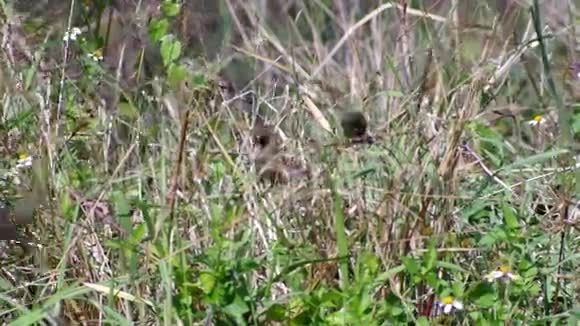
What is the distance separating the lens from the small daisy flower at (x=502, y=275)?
2131mm

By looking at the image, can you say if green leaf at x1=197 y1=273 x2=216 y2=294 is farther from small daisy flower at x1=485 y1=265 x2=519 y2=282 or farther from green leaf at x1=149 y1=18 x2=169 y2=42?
green leaf at x1=149 y1=18 x2=169 y2=42

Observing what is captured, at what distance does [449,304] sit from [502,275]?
4.3 inches

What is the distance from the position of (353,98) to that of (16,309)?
100 centimetres

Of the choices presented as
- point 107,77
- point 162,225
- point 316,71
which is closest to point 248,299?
point 162,225

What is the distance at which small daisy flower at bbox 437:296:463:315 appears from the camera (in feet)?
6.90

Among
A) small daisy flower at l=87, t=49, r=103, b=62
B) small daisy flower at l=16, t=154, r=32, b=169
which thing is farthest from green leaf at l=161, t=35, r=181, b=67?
small daisy flower at l=87, t=49, r=103, b=62

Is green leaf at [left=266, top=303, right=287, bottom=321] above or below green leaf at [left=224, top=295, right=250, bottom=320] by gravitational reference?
below

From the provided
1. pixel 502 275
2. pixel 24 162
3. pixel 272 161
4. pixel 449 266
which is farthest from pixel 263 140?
pixel 502 275

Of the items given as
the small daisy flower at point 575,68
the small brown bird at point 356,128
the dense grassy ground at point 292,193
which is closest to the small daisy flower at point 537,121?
the dense grassy ground at point 292,193

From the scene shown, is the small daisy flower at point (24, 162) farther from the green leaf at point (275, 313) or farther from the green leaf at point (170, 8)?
the green leaf at point (275, 313)

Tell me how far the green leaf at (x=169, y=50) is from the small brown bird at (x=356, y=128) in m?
0.39

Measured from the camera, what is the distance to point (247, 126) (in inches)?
104

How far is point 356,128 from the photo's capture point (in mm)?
2588

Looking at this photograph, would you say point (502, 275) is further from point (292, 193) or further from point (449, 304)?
point (292, 193)
